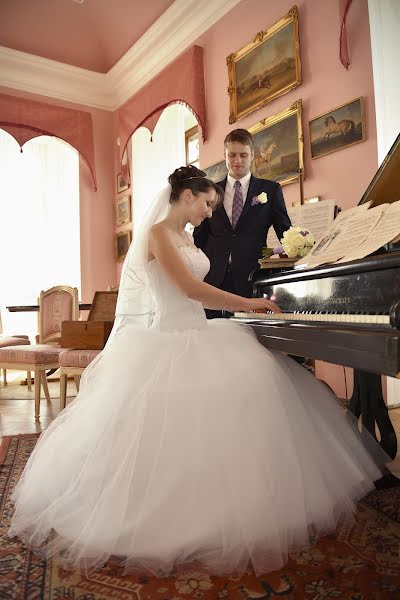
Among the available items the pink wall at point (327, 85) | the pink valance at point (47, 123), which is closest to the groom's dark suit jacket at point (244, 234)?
the pink wall at point (327, 85)

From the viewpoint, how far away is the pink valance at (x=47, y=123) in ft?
21.8

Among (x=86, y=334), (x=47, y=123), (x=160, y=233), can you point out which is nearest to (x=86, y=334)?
(x=86, y=334)

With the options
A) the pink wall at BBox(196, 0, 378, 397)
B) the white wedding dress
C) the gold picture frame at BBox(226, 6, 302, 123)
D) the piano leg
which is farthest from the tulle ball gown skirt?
the gold picture frame at BBox(226, 6, 302, 123)

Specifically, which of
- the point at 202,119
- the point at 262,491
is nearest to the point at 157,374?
the point at 262,491

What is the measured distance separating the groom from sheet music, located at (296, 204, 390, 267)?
90cm

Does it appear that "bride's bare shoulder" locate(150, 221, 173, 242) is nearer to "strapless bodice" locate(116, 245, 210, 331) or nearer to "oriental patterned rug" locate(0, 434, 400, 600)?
"strapless bodice" locate(116, 245, 210, 331)

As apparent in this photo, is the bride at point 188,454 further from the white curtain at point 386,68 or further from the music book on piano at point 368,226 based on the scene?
the white curtain at point 386,68

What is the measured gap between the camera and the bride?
1.42 metres

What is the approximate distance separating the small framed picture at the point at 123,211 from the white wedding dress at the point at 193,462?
18.0ft

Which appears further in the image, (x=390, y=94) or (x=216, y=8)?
(x=216, y=8)

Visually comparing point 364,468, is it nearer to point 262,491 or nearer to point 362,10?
point 262,491

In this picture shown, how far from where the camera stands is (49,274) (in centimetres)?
717

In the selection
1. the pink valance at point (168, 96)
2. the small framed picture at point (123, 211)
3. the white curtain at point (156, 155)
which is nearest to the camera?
the pink valance at point (168, 96)

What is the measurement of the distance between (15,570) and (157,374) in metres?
0.74
